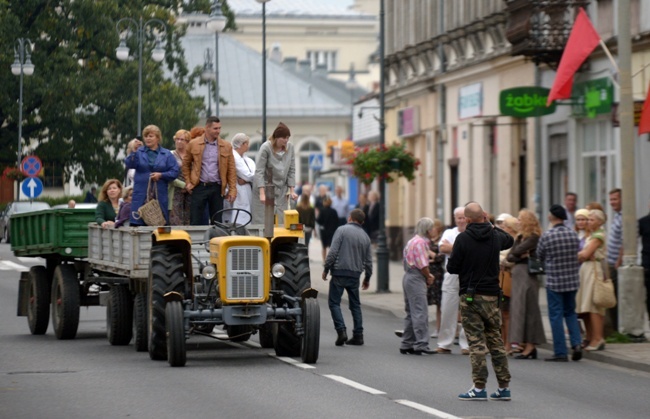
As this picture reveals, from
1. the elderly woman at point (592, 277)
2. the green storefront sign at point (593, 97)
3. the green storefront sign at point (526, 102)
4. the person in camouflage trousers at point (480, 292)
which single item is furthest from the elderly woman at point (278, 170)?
the green storefront sign at point (526, 102)

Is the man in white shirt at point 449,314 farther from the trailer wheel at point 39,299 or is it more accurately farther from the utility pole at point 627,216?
the trailer wheel at point 39,299

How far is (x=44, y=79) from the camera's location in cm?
6056

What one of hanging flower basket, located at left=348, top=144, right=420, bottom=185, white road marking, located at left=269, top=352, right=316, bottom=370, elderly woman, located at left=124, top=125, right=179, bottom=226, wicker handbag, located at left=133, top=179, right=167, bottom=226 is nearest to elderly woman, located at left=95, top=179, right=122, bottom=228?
elderly woman, located at left=124, top=125, right=179, bottom=226

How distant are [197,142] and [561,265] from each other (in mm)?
4370

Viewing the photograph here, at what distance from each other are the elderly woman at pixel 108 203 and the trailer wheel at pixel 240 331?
2.03 meters

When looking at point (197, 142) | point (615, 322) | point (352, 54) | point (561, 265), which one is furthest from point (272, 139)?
point (352, 54)

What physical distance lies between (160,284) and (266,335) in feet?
8.55

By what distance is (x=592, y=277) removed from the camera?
20.5m

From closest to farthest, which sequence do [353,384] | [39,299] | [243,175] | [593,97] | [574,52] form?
[353,384] < [243,175] < [39,299] < [574,52] < [593,97]

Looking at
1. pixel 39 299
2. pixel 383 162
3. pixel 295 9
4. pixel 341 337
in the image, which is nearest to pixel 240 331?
pixel 341 337

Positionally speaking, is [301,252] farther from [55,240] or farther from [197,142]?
[55,240]

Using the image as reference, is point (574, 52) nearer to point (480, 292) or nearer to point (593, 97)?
point (593, 97)

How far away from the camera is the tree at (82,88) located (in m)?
60.6

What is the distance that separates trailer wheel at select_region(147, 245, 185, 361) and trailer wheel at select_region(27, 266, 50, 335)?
4.43m
